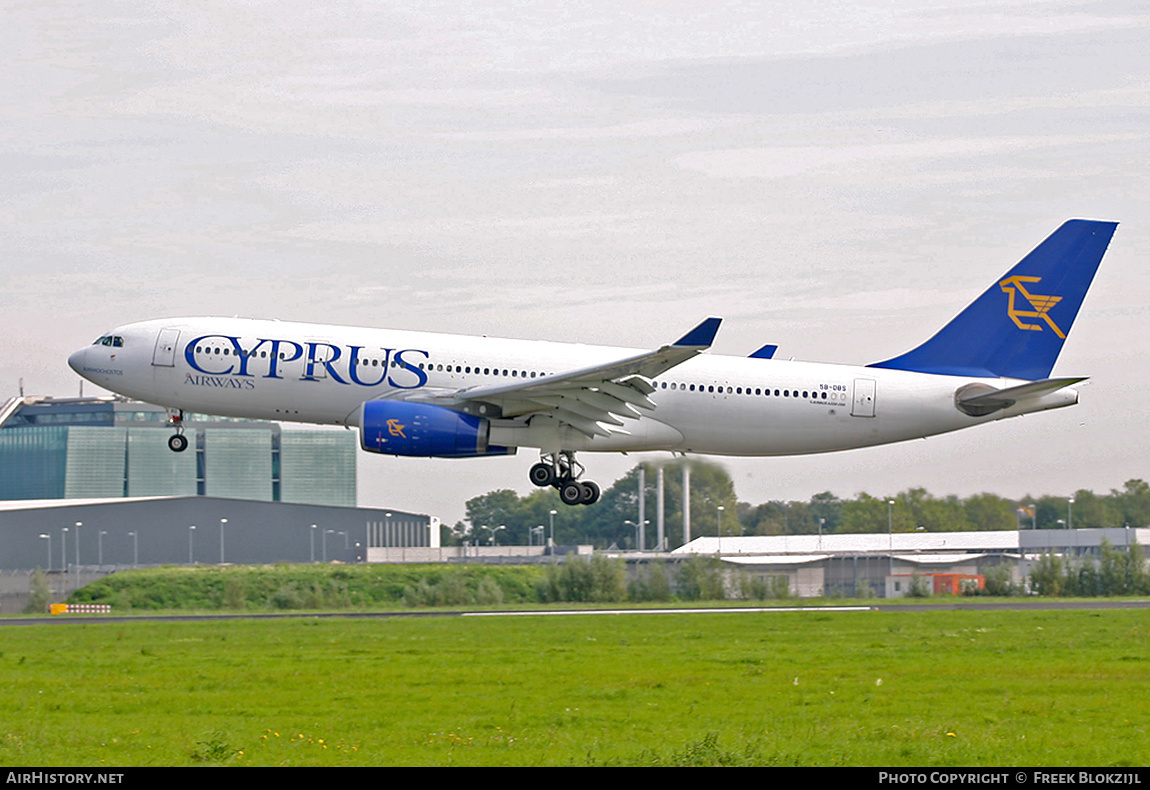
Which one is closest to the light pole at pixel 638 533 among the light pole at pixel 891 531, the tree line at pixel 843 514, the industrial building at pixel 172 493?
the tree line at pixel 843 514

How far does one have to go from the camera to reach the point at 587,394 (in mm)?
36844

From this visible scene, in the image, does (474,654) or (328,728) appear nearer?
(328,728)

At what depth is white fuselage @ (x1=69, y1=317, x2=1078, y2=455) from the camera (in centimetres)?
3700

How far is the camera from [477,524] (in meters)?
107

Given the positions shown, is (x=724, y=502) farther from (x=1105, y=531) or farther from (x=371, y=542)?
(x=371, y=542)

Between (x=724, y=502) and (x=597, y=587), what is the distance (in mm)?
6757

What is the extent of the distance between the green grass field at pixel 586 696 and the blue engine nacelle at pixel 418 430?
4.74 meters

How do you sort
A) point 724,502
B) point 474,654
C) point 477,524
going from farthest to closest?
1. point 477,524
2. point 724,502
3. point 474,654

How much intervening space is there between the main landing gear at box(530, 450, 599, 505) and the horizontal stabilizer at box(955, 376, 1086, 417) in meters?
10.2

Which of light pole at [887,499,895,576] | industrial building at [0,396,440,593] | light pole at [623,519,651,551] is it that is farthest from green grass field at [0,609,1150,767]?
industrial building at [0,396,440,593]

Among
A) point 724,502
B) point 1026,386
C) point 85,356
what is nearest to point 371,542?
point 724,502

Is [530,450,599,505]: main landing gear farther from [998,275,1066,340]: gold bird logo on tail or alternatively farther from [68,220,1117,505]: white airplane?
[998,275,1066,340]: gold bird logo on tail

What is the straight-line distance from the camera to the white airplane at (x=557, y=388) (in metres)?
36.8

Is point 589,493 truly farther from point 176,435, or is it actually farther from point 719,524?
point 719,524
